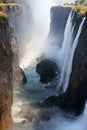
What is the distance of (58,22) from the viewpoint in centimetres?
7169

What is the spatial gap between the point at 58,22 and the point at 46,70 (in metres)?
17.6

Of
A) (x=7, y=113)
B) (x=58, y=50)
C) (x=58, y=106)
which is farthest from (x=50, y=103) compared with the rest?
(x=58, y=50)

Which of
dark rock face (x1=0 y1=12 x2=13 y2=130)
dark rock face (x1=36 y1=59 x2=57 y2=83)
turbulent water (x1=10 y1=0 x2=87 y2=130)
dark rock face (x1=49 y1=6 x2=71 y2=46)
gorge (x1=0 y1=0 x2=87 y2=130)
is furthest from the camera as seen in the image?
dark rock face (x1=49 y1=6 x2=71 y2=46)

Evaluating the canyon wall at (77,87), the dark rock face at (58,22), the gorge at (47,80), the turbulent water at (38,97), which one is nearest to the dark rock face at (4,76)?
the gorge at (47,80)

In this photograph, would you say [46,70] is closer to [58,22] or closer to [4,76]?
[58,22]

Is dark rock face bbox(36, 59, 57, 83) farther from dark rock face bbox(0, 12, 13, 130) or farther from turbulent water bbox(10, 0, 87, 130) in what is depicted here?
dark rock face bbox(0, 12, 13, 130)

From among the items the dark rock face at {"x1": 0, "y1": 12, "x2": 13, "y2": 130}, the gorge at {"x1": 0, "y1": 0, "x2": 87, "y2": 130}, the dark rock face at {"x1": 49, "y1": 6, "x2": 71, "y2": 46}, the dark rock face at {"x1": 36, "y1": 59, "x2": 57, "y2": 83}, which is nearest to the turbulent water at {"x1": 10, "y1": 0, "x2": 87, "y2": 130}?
the gorge at {"x1": 0, "y1": 0, "x2": 87, "y2": 130}

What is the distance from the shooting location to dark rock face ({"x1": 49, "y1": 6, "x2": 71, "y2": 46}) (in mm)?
65581

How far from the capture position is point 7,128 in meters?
33.1

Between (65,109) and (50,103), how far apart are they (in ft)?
7.25

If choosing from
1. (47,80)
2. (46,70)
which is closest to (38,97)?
(47,80)

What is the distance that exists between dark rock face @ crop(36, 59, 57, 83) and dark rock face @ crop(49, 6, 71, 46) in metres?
8.71

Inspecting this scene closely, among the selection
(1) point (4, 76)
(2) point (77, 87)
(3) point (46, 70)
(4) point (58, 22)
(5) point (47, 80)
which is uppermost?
(1) point (4, 76)

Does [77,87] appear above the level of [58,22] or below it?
above
